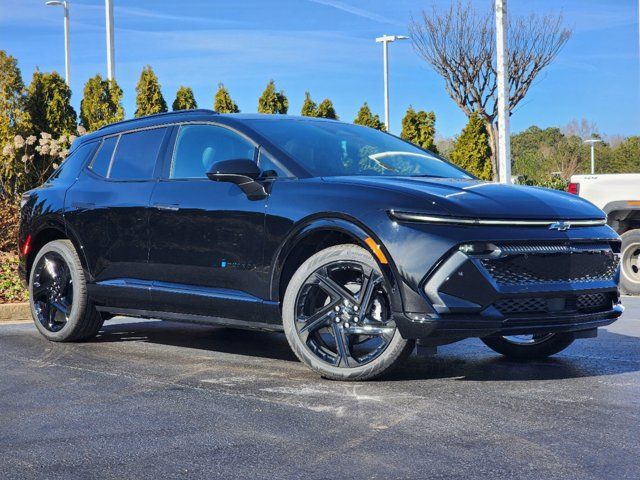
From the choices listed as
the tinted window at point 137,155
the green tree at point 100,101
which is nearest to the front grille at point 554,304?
the tinted window at point 137,155

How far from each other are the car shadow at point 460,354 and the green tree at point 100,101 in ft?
47.9

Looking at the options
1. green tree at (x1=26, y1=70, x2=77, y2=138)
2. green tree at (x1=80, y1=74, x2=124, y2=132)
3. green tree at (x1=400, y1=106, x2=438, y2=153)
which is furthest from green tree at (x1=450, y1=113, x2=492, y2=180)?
green tree at (x1=26, y1=70, x2=77, y2=138)

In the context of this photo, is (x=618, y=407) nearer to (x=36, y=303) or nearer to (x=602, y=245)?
(x=602, y=245)

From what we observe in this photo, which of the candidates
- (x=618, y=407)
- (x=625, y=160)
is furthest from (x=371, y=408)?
(x=625, y=160)

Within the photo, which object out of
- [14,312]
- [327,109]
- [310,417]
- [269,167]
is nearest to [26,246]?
[14,312]

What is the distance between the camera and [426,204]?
199 inches

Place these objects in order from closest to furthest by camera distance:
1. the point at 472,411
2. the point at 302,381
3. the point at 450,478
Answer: the point at 450,478
the point at 472,411
the point at 302,381

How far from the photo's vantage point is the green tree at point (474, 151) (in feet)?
100

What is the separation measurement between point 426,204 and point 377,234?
0.31 metres

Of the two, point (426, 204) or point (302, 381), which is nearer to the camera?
point (426, 204)

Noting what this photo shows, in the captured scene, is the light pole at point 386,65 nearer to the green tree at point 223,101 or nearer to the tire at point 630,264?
the green tree at point 223,101

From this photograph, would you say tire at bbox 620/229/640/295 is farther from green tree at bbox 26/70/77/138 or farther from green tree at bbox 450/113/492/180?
green tree at bbox 450/113/492/180

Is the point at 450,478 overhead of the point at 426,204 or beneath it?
beneath

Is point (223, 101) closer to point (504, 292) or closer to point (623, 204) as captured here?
point (623, 204)
